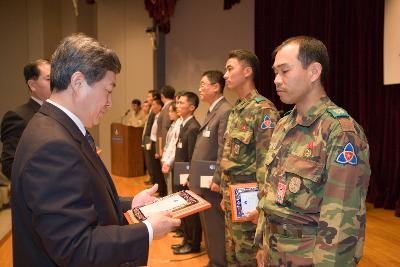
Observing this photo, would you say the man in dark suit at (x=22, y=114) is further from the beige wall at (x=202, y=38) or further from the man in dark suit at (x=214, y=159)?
the beige wall at (x=202, y=38)

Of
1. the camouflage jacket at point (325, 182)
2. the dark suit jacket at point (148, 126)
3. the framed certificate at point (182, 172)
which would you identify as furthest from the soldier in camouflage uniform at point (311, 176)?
the dark suit jacket at point (148, 126)

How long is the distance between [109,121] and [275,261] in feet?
25.6

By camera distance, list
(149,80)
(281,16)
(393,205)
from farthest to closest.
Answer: (149,80) < (281,16) < (393,205)

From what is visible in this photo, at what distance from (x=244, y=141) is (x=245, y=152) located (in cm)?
8

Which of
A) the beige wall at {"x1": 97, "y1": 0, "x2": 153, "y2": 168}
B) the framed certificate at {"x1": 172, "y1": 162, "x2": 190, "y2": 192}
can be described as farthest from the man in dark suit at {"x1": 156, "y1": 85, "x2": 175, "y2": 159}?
the beige wall at {"x1": 97, "y1": 0, "x2": 153, "y2": 168}

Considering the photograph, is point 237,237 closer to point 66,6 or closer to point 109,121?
point 109,121

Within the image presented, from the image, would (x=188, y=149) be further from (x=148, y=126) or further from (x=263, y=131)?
(x=148, y=126)

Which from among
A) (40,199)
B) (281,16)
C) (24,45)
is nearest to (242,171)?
(40,199)

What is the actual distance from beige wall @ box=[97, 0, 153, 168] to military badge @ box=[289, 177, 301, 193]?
24.5ft

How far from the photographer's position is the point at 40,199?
102 centimetres

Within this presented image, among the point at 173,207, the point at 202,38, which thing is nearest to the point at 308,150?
the point at 173,207

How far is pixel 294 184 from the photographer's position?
4.99 ft

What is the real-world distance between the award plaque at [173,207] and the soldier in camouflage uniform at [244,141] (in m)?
0.84

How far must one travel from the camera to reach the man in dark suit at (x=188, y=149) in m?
3.84
